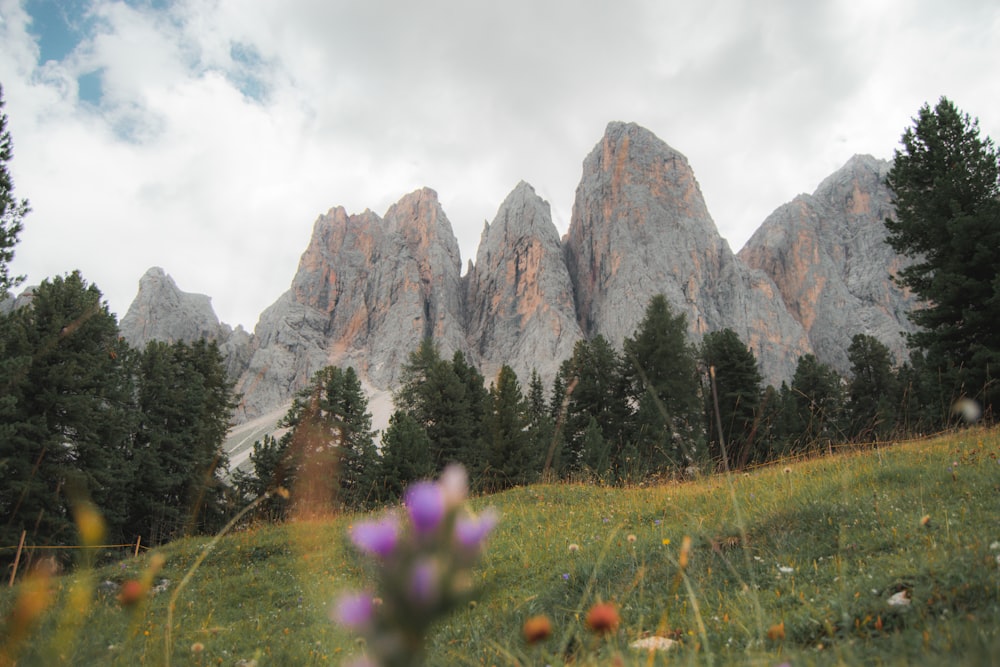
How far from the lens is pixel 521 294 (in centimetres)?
11944

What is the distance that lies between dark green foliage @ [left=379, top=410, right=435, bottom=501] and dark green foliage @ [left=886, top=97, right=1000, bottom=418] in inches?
782

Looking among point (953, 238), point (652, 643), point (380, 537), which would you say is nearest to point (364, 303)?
point (953, 238)

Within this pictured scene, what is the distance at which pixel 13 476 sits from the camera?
55.5 feet

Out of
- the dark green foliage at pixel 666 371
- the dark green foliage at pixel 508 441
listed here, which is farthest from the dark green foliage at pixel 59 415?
the dark green foliage at pixel 666 371

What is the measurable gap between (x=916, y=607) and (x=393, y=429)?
81.6 feet

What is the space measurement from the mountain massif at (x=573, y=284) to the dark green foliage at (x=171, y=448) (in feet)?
262

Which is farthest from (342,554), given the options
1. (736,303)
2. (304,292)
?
(304,292)

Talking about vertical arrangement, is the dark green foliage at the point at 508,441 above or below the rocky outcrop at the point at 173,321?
below

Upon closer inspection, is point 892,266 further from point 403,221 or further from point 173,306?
point 173,306

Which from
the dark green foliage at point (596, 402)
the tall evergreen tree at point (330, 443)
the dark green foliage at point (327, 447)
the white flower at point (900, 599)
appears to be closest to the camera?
the white flower at point (900, 599)

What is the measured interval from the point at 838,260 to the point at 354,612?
14535 cm

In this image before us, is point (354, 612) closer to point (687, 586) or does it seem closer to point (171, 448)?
point (687, 586)

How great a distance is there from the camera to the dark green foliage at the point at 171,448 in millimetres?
24750

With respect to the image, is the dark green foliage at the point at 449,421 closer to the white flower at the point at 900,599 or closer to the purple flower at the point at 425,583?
the white flower at the point at 900,599
